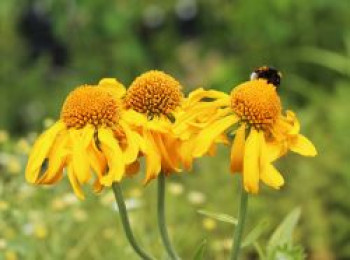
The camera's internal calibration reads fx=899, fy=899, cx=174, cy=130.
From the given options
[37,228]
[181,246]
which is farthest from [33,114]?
[37,228]

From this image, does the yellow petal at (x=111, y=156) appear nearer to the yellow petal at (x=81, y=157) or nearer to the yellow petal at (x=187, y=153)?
the yellow petal at (x=81, y=157)

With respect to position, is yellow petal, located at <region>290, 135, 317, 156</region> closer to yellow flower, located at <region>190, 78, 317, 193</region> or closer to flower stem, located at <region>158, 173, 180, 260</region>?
yellow flower, located at <region>190, 78, 317, 193</region>

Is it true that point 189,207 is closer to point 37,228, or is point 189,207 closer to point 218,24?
point 37,228

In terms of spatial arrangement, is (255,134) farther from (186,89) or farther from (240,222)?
(186,89)

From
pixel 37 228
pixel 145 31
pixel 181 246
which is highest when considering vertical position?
pixel 145 31

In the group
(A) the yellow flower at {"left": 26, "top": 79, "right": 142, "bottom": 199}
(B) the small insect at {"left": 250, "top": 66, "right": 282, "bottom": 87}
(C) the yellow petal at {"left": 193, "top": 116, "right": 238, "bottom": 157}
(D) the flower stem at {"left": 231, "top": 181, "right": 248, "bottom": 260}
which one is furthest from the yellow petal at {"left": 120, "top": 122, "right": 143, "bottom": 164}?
(B) the small insect at {"left": 250, "top": 66, "right": 282, "bottom": 87}

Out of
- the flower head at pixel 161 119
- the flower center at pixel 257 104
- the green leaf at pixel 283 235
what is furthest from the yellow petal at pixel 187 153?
the green leaf at pixel 283 235
